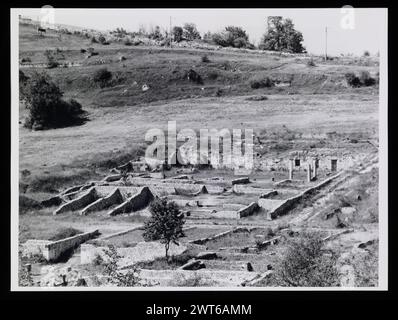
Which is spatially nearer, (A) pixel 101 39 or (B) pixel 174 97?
(A) pixel 101 39

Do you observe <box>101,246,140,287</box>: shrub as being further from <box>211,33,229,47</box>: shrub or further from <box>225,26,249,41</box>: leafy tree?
<box>225,26,249,41</box>: leafy tree

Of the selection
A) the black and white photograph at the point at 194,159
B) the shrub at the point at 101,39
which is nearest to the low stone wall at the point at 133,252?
the black and white photograph at the point at 194,159

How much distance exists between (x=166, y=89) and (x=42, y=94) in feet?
7.30

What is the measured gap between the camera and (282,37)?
10742mm

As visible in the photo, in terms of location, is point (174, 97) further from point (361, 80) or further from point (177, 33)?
point (361, 80)

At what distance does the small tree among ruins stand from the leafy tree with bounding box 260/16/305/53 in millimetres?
3328

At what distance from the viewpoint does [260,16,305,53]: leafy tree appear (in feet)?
33.4

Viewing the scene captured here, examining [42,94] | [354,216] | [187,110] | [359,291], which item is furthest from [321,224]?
[42,94]

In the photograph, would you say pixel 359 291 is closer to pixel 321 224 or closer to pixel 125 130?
pixel 321 224

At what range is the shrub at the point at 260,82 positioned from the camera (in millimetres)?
11719

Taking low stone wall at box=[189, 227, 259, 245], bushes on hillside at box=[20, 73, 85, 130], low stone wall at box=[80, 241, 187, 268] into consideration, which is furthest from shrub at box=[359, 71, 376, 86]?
bushes on hillside at box=[20, 73, 85, 130]

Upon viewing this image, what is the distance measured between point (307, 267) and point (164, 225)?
92.6 inches

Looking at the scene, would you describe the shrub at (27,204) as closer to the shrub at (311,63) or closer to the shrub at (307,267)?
the shrub at (307,267)

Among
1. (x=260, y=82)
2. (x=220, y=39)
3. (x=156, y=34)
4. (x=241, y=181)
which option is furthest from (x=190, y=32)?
(x=241, y=181)
